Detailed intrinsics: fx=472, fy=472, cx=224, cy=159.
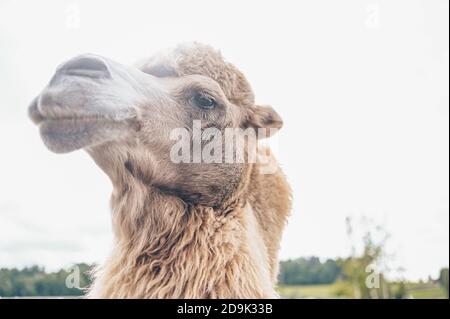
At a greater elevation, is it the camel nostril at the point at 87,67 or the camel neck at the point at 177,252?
the camel nostril at the point at 87,67

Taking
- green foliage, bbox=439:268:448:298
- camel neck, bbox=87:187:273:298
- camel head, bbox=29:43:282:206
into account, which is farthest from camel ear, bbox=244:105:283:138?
green foliage, bbox=439:268:448:298

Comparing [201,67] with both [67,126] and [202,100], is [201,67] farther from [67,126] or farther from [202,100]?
[67,126]

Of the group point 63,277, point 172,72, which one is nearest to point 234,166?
point 172,72

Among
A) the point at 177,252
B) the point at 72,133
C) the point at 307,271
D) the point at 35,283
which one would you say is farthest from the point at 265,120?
the point at 35,283

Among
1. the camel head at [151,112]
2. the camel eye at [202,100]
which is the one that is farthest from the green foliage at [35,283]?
the camel eye at [202,100]

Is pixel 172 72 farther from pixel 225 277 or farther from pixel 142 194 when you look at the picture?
pixel 225 277

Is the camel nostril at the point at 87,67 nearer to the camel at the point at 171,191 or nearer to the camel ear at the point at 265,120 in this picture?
the camel at the point at 171,191

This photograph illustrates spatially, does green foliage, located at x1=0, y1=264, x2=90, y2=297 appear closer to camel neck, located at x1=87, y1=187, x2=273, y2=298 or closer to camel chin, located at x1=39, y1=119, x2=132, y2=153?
camel neck, located at x1=87, y1=187, x2=273, y2=298
